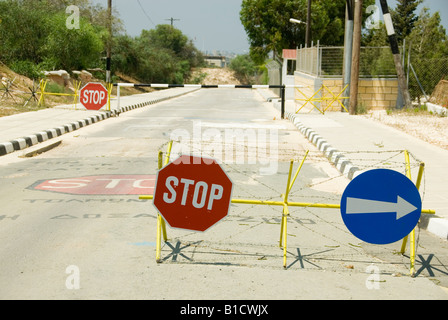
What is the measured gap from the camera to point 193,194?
5.23 m

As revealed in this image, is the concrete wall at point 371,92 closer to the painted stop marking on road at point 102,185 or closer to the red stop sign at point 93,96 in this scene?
the red stop sign at point 93,96

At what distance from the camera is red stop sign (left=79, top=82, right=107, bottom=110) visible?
2056cm

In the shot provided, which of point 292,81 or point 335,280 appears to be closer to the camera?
point 335,280

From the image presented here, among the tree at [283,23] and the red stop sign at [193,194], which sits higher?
the tree at [283,23]

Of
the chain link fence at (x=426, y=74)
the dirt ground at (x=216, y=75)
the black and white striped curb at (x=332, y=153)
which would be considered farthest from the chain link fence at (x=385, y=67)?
the dirt ground at (x=216, y=75)

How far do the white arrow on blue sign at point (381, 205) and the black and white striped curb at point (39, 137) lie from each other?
859 centimetres

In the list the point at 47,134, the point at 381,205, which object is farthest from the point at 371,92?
the point at 381,205

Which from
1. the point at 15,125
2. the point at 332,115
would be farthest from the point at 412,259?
the point at 332,115

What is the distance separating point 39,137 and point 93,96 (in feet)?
24.4

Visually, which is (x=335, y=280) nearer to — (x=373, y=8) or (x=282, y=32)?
(x=282, y=32)

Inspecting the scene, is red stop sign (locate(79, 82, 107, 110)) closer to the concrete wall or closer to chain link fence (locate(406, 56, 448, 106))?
the concrete wall

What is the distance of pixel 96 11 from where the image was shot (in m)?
41.6

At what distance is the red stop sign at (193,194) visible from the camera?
17.1 ft

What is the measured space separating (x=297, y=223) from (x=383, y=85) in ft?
56.3
